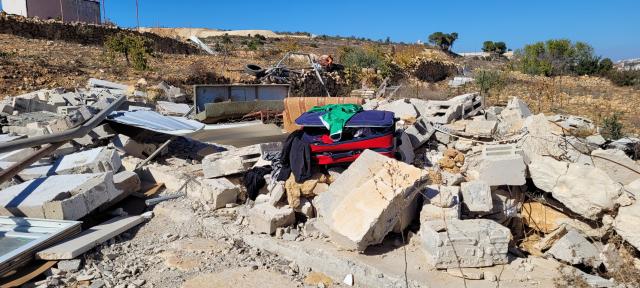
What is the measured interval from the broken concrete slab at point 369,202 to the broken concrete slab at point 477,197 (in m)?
0.63

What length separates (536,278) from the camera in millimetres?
3771

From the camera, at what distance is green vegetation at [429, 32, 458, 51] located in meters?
56.2

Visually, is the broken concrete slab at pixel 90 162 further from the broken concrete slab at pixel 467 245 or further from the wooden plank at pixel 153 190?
the broken concrete slab at pixel 467 245

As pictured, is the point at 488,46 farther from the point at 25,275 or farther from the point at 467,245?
the point at 25,275

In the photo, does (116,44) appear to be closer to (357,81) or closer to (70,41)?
(70,41)

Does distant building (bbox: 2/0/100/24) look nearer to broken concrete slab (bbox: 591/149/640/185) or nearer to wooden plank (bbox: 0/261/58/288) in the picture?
wooden plank (bbox: 0/261/58/288)

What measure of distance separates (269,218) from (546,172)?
305 centimetres

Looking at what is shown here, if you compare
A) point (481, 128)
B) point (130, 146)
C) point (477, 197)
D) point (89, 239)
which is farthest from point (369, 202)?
point (130, 146)

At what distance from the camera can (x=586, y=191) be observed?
471 centimetres

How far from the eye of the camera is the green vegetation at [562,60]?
27169 mm

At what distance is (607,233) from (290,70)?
529 inches

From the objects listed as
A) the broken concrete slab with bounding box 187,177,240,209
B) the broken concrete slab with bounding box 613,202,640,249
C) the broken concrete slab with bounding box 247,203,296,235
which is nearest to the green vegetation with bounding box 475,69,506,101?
the broken concrete slab with bounding box 613,202,640,249

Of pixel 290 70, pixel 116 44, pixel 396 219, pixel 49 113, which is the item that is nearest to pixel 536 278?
pixel 396 219

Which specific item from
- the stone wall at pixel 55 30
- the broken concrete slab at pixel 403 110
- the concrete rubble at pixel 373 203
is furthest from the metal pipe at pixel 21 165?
the stone wall at pixel 55 30
